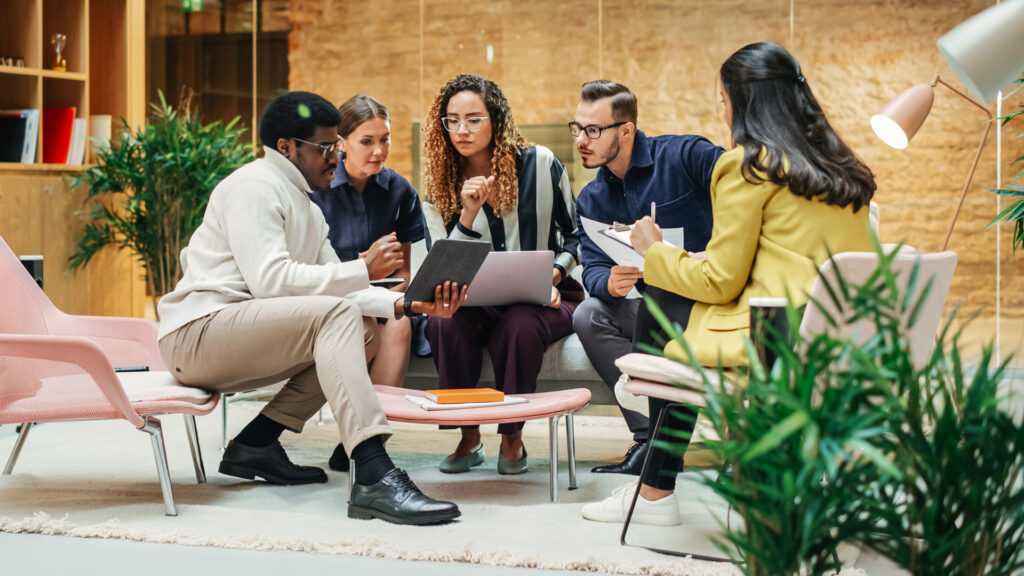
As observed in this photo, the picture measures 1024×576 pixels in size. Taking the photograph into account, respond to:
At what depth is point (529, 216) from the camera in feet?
12.1

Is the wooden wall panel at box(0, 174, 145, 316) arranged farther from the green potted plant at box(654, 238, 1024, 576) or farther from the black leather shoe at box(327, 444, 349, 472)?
the green potted plant at box(654, 238, 1024, 576)

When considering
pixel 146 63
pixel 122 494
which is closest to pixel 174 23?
pixel 146 63

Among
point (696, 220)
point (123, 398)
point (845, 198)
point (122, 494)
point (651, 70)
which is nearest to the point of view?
point (845, 198)

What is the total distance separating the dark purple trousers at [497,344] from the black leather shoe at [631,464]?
32 cm

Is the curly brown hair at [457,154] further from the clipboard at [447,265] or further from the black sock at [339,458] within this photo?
the black sock at [339,458]

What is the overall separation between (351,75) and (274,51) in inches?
23.9

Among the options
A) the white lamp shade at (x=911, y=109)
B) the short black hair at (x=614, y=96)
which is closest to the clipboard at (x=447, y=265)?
the short black hair at (x=614, y=96)

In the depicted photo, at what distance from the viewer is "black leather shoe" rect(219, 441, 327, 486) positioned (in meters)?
3.21

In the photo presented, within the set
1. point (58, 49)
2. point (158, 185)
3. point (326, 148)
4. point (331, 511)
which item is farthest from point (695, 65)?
point (331, 511)

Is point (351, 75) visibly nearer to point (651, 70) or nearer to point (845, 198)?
point (651, 70)

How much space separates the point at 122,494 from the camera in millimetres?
3080

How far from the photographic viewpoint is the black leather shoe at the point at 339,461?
11.3ft

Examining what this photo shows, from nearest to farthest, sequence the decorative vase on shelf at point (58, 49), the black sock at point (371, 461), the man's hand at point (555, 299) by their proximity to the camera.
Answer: the black sock at point (371, 461), the man's hand at point (555, 299), the decorative vase on shelf at point (58, 49)

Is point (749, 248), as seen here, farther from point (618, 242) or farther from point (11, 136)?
point (11, 136)
